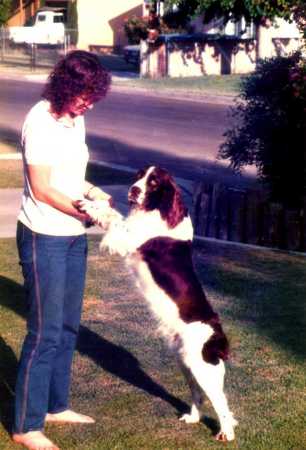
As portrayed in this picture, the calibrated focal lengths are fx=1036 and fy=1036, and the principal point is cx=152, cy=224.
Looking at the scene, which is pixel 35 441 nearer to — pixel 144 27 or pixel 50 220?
pixel 50 220

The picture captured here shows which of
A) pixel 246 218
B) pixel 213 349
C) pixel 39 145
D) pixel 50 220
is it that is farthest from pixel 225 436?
pixel 246 218

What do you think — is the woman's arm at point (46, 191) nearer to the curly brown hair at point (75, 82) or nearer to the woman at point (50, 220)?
the woman at point (50, 220)

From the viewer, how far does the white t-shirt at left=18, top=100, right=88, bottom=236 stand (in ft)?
16.4

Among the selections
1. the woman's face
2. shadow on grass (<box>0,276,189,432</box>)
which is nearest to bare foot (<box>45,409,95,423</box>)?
shadow on grass (<box>0,276,189,432</box>)

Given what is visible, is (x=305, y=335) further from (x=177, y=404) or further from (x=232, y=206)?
(x=232, y=206)

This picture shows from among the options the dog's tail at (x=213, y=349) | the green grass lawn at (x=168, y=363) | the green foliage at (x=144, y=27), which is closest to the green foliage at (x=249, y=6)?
the green grass lawn at (x=168, y=363)

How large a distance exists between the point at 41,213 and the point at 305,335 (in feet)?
9.87

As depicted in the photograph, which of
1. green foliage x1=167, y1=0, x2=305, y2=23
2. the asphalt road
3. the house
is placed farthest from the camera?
the house

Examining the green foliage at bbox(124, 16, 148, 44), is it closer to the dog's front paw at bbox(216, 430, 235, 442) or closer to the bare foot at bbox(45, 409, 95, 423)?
the bare foot at bbox(45, 409, 95, 423)

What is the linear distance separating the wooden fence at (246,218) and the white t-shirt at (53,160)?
19.0 ft

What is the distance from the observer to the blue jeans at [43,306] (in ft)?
16.8

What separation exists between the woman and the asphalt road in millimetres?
10349

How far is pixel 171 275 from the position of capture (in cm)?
529

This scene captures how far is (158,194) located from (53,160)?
0.61 m
